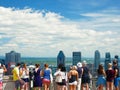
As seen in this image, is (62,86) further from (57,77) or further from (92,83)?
(92,83)

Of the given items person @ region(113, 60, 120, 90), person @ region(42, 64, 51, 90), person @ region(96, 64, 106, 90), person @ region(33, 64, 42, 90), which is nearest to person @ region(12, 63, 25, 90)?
person @ region(33, 64, 42, 90)

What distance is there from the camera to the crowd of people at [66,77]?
18.6 meters

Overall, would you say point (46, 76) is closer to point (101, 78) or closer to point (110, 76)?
point (101, 78)

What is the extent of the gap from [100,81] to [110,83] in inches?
23.3

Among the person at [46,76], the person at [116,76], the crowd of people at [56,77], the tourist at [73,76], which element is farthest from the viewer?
the person at [116,76]

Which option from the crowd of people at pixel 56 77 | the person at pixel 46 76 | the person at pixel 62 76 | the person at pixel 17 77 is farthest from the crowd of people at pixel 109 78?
the person at pixel 17 77

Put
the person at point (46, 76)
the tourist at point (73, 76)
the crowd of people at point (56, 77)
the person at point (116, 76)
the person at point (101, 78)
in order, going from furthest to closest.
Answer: the person at point (116, 76) → the person at point (46, 76) → the person at point (101, 78) → the crowd of people at point (56, 77) → the tourist at point (73, 76)

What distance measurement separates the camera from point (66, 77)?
61.2 feet

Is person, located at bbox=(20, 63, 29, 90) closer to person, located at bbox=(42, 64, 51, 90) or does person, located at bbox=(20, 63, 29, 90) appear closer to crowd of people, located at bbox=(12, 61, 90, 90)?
crowd of people, located at bbox=(12, 61, 90, 90)

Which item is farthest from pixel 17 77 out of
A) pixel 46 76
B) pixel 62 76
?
pixel 62 76

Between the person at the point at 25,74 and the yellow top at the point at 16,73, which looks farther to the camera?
the person at the point at 25,74

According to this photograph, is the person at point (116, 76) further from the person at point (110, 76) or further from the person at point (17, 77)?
the person at point (17, 77)

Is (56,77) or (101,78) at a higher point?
(56,77)

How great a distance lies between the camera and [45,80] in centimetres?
1898
